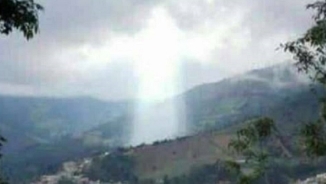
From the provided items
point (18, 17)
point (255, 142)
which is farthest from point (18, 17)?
point (255, 142)

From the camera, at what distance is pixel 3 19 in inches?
894

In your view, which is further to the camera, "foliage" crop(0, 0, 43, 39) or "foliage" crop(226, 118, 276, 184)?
"foliage" crop(226, 118, 276, 184)

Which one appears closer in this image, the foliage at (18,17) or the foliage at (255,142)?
the foliage at (18,17)

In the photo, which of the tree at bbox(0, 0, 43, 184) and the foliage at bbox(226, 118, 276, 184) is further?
the foliage at bbox(226, 118, 276, 184)

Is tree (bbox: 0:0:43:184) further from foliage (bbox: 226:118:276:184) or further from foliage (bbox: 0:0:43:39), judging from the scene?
foliage (bbox: 226:118:276:184)

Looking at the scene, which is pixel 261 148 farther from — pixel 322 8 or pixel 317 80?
pixel 322 8

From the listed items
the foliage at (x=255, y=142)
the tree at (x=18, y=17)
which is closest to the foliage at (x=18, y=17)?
the tree at (x=18, y=17)

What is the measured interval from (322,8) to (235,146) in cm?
923

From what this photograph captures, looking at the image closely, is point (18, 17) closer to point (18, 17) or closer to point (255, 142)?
point (18, 17)

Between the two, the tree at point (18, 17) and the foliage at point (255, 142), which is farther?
the foliage at point (255, 142)

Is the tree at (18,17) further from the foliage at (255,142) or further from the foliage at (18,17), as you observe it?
the foliage at (255,142)

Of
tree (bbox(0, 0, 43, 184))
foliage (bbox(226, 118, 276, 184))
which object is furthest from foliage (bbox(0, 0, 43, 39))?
foliage (bbox(226, 118, 276, 184))

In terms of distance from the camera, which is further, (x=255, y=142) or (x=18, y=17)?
(x=255, y=142)

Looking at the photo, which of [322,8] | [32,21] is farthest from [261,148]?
[32,21]
